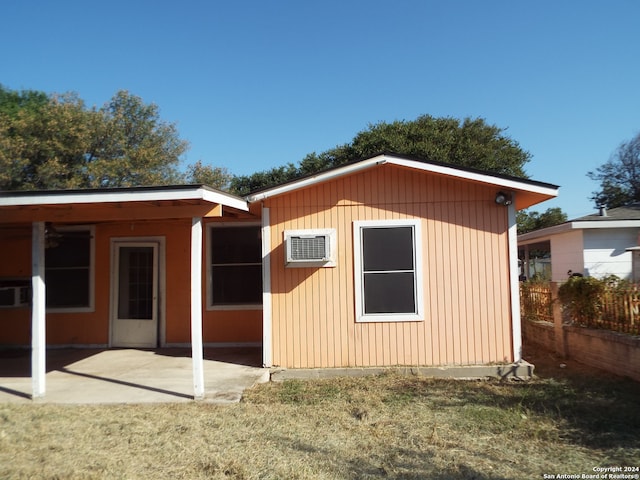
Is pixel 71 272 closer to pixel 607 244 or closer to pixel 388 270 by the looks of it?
pixel 388 270

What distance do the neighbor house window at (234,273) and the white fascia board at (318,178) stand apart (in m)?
2.14

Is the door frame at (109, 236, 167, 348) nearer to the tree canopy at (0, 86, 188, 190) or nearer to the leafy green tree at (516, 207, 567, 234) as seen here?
the tree canopy at (0, 86, 188, 190)

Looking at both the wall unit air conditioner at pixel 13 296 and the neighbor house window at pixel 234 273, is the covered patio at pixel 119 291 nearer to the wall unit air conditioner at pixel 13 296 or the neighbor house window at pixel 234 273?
the wall unit air conditioner at pixel 13 296

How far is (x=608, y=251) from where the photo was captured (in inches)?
500

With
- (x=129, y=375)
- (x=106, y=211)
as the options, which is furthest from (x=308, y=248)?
(x=129, y=375)

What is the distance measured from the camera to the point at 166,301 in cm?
909

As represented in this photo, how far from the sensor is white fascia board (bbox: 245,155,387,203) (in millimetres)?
6867

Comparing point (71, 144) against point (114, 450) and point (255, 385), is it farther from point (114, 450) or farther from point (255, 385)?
point (114, 450)

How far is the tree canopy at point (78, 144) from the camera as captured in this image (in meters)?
18.0

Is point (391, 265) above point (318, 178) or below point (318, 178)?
below

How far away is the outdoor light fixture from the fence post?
87.2 inches

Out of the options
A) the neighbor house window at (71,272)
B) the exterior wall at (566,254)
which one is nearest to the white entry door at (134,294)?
the neighbor house window at (71,272)

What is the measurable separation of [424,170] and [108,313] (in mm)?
6597

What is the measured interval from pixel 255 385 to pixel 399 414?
2131 millimetres
